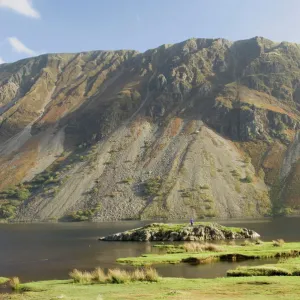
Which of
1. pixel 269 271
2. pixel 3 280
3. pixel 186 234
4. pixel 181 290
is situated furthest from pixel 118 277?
pixel 186 234

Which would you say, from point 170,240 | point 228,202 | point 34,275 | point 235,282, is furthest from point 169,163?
point 235,282

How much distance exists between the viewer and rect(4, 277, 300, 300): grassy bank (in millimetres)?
27031

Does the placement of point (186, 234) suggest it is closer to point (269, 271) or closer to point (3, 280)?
point (3, 280)

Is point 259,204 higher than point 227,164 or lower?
lower

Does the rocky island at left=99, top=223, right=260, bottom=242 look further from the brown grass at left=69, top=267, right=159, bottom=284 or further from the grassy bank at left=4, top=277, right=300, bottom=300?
the grassy bank at left=4, top=277, right=300, bottom=300

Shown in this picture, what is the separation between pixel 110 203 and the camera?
580 ft

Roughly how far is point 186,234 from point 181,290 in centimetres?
5838

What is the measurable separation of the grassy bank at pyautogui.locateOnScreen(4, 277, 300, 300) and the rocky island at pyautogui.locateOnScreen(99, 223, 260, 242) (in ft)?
171

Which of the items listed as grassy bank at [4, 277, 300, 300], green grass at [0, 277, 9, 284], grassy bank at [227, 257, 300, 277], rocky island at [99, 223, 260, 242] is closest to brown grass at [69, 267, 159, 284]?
grassy bank at [4, 277, 300, 300]

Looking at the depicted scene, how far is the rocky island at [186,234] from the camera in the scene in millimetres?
87125

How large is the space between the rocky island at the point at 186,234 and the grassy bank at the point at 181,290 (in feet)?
171

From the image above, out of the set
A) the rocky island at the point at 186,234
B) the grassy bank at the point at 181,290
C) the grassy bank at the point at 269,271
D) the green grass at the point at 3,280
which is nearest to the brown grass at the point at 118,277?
the grassy bank at the point at 181,290

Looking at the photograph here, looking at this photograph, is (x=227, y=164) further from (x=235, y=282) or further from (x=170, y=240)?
(x=235, y=282)

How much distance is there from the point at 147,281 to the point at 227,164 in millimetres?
166525
